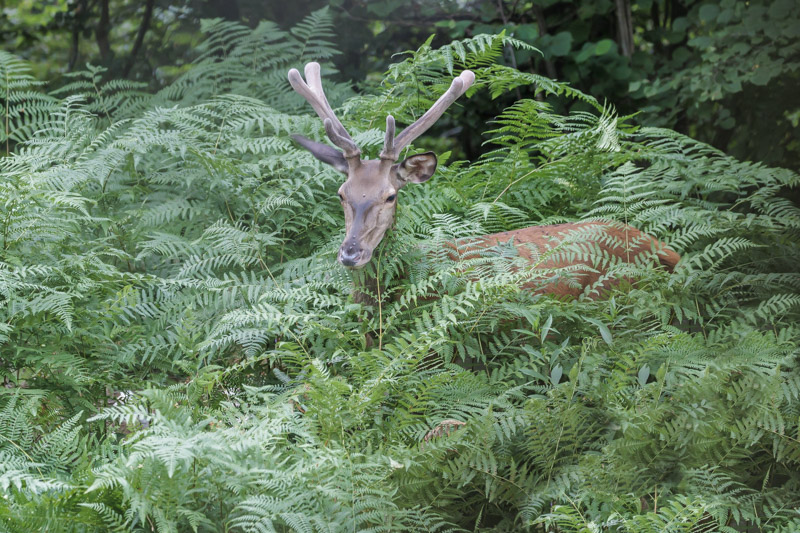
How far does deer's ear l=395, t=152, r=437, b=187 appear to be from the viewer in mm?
3898

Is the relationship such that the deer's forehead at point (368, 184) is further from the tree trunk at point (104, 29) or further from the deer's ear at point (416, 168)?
the tree trunk at point (104, 29)

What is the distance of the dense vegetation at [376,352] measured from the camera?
247cm

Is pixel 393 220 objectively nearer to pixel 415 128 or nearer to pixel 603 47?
pixel 415 128

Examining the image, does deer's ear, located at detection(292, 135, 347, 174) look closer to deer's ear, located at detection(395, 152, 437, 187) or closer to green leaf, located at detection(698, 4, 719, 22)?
deer's ear, located at detection(395, 152, 437, 187)

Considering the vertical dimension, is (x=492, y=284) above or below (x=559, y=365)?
above

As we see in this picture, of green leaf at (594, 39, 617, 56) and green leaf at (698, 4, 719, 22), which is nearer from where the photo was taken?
green leaf at (698, 4, 719, 22)

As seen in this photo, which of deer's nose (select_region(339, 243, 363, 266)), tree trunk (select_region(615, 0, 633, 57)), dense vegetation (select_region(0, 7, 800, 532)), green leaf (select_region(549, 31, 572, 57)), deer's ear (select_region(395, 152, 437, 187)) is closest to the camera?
dense vegetation (select_region(0, 7, 800, 532))

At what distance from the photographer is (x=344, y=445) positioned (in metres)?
2.69

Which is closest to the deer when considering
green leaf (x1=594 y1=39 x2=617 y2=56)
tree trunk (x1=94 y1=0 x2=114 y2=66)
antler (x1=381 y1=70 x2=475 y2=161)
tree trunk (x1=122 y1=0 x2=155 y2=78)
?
antler (x1=381 y1=70 x2=475 y2=161)

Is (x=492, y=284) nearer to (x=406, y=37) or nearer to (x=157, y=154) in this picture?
(x=157, y=154)

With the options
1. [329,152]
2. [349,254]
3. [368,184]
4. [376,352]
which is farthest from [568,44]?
[376,352]

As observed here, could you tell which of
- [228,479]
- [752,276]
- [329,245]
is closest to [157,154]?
A: [329,245]

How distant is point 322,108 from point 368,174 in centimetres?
52

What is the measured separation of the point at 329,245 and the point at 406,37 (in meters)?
4.34
